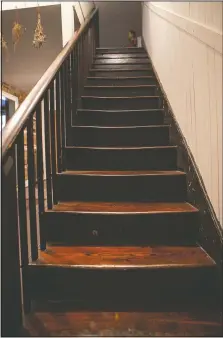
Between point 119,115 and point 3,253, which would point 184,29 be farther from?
point 3,253

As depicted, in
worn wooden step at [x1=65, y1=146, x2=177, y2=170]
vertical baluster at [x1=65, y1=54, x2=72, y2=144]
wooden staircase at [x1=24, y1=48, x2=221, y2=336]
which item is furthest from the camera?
vertical baluster at [x1=65, y1=54, x2=72, y2=144]

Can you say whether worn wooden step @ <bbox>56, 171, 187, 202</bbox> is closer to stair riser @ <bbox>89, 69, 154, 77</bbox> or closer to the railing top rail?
the railing top rail

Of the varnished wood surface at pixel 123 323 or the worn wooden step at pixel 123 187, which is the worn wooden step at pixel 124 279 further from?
the worn wooden step at pixel 123 187

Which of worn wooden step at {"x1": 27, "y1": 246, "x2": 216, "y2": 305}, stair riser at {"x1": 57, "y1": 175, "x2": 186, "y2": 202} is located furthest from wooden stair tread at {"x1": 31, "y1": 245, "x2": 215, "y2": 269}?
stair riser at {"x1": 57, "y1": 175, "x2": 186, "y2": 202}

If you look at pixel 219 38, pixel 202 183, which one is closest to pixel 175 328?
pixel 202 183

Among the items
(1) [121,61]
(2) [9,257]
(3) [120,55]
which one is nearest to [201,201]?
(2) [9,257]

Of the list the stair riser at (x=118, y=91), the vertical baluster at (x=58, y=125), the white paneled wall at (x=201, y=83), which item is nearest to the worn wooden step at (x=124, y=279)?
the white paneled wall at (x=201, y=83)

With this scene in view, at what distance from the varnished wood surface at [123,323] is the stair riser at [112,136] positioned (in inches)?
62.7

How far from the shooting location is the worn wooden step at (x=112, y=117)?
346cm

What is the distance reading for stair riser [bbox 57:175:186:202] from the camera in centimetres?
247

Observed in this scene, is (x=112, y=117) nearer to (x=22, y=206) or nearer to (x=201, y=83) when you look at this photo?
(x=201, y=83)

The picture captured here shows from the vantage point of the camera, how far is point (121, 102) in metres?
3.80

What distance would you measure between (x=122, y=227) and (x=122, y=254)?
7.2 inches

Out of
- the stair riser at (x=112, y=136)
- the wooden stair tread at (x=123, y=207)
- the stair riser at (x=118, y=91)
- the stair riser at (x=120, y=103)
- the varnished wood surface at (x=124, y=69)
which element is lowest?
the wooden stair tread at (x=123, y=207)
